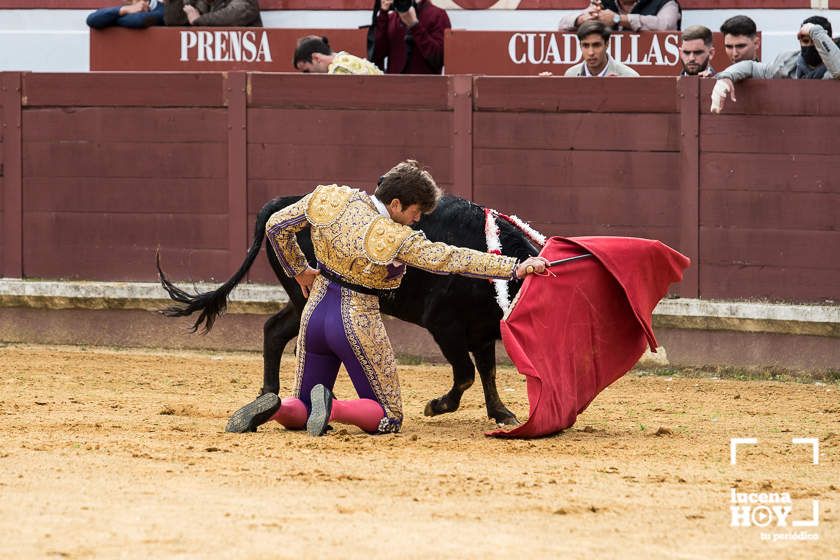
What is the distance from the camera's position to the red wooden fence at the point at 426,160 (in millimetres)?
7750

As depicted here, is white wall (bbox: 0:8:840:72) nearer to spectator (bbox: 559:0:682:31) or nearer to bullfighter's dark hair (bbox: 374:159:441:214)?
spectator (bbox: 559:0:682:31)

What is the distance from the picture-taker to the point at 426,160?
8352mm

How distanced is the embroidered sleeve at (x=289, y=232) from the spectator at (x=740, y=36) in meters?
2.99

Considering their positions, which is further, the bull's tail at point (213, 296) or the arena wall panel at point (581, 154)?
the arena wall panel at point (581, 154)

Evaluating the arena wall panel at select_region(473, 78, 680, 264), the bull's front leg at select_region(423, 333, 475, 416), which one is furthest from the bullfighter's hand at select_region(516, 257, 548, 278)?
the arena wall panel at select_region(473, 78, 680, 264)

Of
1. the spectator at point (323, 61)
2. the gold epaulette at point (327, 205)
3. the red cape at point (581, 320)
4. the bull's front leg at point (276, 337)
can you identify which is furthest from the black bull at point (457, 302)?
the spectator at point (323, 61)

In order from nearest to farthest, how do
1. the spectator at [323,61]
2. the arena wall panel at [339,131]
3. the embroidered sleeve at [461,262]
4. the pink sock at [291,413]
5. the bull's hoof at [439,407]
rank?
the embroidered sleeve at [461,262]
the pink sock at [291,413]
the bull's hoof at [439,407]
the arena wall panel at [339,131]
the spectator at [323,61]

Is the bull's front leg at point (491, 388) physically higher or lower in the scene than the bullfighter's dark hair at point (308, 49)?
lower

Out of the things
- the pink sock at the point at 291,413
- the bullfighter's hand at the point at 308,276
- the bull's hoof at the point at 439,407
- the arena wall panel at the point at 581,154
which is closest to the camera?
Answer: the pink sock at the point at 291,413

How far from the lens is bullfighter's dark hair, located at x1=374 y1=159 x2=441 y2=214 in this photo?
5.01m

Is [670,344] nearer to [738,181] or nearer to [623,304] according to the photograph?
[738,181]

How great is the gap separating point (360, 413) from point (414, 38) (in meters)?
3.90

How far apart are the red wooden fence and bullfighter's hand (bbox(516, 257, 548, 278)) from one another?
2908 mm

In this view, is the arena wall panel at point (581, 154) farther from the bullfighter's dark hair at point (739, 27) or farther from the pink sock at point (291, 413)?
the pink sock at point (291, 413)
